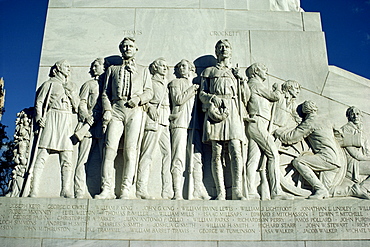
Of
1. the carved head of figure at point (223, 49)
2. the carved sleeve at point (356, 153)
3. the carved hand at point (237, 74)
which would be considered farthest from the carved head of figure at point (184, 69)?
the carved sleeve at point (356, 153)

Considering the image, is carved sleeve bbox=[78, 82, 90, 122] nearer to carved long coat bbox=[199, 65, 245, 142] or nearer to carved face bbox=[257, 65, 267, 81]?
carved long coat bbox=[199, 65, 245, 142]

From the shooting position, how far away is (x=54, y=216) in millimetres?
9133

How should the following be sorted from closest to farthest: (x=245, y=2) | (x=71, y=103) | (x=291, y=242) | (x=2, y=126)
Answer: (x=291, y=242) < (x=71, y=103) < (x=245, y=2) < (x=2, y=126)

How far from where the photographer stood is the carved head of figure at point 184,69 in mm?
10586

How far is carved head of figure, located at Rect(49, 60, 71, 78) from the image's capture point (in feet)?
34.9

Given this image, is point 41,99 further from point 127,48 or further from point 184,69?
point 184,69

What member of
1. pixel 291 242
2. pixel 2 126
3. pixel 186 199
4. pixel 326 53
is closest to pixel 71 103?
pixel 186 199

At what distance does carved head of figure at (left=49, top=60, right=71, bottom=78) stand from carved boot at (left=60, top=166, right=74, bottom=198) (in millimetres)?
2475

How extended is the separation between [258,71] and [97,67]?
4223 mm

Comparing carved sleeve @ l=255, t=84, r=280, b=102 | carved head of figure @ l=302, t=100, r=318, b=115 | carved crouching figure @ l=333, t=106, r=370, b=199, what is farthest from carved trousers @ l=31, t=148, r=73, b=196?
carved crouching figure @ l=333, t=106, r=370, b=199

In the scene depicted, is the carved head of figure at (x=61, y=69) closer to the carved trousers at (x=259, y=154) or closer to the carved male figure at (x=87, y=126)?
the carved male figure at (x=87, y=126)

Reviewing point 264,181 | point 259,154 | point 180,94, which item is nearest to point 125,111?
point 180,94

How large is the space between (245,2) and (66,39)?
526cm

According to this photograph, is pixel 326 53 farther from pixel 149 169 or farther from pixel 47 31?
pixel 47 31
